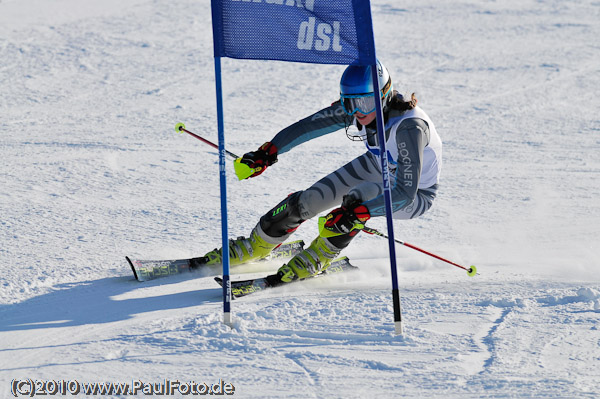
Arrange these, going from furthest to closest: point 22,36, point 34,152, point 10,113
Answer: point 22,36 < point 10,113 < point 34,152

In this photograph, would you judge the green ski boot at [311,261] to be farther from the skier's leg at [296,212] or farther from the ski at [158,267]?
the ski at [158,267]

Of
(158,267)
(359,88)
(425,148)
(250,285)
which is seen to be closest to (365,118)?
(359,88)

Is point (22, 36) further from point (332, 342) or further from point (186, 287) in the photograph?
point (332, 342)

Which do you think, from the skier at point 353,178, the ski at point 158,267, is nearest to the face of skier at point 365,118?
the skier at point 353,178

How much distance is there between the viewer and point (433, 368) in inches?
139

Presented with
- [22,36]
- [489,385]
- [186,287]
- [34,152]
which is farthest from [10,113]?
[489,385]

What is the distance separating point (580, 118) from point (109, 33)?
7539 millimetres

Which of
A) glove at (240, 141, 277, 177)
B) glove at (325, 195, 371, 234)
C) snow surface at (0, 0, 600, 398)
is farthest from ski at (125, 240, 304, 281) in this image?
glove at (325, 195, 371, 234)

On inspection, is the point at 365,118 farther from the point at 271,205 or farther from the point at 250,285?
the point at 271,205

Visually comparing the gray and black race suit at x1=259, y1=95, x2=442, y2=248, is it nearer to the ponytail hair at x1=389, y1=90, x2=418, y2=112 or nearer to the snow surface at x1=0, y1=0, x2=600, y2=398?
the ponytail hair at x1=389, y1=90, x2=418, y2=112

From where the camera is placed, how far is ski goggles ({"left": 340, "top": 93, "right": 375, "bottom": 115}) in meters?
4.53

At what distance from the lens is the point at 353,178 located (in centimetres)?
530

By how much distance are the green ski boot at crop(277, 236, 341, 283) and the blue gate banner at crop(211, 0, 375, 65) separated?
1.47 m

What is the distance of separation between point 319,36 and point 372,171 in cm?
164
